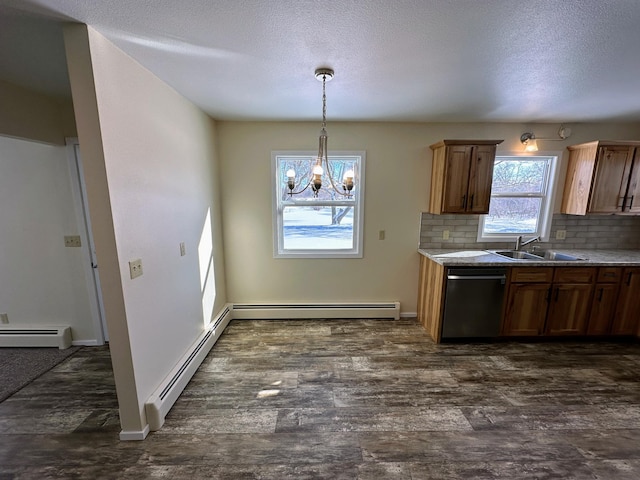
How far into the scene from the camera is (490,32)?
1.41m

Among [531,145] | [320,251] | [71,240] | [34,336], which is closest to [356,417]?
[320,251]

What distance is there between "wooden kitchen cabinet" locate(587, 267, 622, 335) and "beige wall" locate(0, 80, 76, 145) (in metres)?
5.46

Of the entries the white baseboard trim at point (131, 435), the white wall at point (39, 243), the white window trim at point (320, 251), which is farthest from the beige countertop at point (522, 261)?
the white wall at point (39, 243)

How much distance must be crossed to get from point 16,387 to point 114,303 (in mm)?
1656

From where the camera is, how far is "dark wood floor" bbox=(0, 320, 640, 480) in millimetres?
1599

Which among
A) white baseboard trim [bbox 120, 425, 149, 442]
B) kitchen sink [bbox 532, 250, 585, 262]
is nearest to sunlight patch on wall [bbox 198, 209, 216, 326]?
white baseboard trim [bbox 120, 425, 149, 442]

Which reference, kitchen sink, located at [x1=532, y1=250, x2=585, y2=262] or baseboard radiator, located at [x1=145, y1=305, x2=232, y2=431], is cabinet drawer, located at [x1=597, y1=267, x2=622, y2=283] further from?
baseboard radiator, located at [x1=145, y1=305, x2=232, y2=431]

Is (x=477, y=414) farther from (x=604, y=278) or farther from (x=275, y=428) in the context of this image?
(x=604, y=278)

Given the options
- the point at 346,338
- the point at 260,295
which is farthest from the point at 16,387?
the point at 346,338

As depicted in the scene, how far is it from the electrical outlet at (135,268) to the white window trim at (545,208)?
356 centimetres

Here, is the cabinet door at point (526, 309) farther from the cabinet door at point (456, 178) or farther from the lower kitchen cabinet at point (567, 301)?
the cabinet door at point (456, 178)

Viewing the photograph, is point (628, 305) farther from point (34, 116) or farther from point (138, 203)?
point (34, 116)

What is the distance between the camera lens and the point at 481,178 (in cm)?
296

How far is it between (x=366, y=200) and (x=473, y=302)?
162 cm
